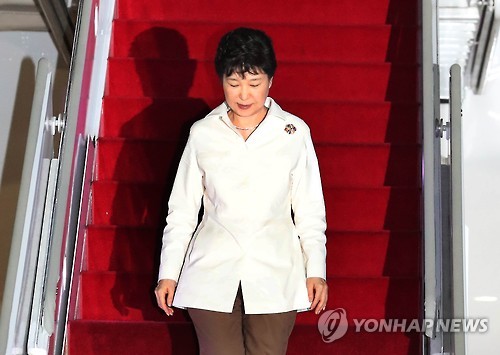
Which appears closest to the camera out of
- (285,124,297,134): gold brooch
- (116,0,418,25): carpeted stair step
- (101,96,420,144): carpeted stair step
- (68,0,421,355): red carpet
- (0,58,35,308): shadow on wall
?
(285,124,297,134): gold brooch

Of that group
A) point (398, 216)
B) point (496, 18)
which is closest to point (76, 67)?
point (398, 216)

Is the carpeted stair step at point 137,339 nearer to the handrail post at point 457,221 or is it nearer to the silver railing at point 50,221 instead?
the silver railing at point 50,221

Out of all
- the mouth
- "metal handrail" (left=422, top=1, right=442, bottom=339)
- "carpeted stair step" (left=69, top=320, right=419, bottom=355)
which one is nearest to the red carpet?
"carpeted stair step" (left=69, top=320, right=419, bottom=355)

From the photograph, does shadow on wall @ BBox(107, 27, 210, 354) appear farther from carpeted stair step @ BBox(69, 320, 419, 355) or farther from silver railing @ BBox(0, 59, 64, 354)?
silver railing @ BBox(0, 59, 64, 354)

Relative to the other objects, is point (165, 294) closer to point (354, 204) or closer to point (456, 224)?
point (456, 224)

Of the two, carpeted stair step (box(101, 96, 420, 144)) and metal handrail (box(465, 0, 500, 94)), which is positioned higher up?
metal handrail (box(465, 0, 500, 94))

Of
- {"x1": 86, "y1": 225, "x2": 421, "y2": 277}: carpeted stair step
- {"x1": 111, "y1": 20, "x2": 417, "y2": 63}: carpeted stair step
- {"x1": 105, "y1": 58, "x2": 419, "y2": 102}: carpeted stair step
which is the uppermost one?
{"x1": 111, "y1": 20, "x2": 417, "y2": 63}: carpeted stair step

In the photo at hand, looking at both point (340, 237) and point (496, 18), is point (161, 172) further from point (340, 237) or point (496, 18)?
point (496, 18)

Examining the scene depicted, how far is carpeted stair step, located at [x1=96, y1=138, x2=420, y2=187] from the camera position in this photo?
451 cm

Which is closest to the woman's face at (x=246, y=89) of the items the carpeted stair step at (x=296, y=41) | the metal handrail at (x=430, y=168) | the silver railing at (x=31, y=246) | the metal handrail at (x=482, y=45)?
the metal handrail at (x=430, y=168)

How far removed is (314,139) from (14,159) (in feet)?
8.19

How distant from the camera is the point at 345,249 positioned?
4273 millimetres

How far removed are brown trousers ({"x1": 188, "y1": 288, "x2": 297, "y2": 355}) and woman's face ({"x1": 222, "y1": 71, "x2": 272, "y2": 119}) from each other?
2.10ft

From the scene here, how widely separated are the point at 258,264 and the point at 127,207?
1.32m
